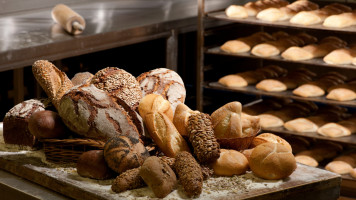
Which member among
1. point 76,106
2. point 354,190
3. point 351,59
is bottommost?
point 354,190

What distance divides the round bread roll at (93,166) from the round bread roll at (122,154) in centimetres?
2

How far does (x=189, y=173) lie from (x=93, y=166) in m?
0.29

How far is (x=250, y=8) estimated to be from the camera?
4035 millimetres

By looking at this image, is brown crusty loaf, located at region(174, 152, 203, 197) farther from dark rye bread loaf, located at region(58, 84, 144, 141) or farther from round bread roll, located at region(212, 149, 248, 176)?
dark rye bread loaf, located at region(58, 84, 144, 141)

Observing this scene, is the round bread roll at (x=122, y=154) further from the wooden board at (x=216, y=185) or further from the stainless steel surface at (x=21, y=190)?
the stainless steel surface at (x=21, y=190)

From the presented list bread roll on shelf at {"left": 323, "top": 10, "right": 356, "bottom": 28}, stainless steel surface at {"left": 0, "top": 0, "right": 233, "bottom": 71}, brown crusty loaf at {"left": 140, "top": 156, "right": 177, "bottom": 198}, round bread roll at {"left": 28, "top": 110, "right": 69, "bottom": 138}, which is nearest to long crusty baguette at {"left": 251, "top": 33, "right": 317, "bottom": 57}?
bread roll on shelf at {"left": 323, "top": 10, "right": 356, "bottom": 28}

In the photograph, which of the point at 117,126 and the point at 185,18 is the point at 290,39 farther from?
the point at 117,126

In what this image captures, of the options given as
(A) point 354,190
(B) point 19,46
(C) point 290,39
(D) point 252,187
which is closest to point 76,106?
(D) point 252,187

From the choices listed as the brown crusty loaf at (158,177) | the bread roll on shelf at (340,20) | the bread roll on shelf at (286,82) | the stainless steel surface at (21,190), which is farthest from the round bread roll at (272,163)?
the bread roll on shelf at (286,82)

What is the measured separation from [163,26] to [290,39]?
934 mm

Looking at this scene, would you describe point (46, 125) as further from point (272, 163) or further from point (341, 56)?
point (341, 56)

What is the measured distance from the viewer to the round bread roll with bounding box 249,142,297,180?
5.25ft

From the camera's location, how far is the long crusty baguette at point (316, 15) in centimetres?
368

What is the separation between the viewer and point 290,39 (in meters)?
4.04
